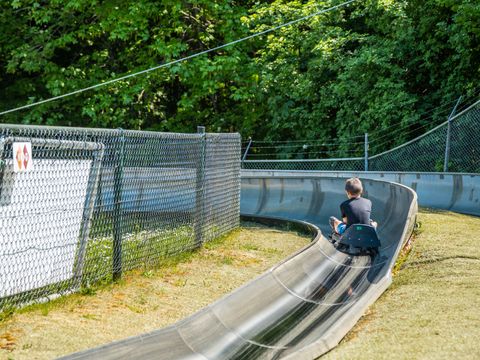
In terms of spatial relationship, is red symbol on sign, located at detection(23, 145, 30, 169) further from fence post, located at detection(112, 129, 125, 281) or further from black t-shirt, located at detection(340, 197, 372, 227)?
black t-shirt, located at detection(340, 197, 372, 227)

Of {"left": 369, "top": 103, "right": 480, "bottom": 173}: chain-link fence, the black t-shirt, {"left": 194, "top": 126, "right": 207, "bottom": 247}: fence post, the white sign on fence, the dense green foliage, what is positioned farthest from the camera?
the dense green foliage

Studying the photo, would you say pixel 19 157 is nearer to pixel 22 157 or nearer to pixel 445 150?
pixel 22 157

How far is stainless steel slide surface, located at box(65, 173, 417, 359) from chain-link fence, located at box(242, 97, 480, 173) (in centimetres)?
676

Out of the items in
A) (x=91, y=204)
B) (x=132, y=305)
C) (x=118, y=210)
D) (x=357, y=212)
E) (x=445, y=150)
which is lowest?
(x=132, y=305)

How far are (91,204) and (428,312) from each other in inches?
140

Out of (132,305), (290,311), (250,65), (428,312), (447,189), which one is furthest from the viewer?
(250,65)

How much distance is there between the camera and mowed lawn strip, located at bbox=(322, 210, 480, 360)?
670 cm

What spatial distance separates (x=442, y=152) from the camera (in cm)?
2295

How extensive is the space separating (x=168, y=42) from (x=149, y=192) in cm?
2230

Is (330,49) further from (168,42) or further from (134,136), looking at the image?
(134,136)

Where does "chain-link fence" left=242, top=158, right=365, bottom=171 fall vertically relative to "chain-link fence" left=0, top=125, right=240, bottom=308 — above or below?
below

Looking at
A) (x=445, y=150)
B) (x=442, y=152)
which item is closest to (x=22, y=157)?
(x=445, y=150)

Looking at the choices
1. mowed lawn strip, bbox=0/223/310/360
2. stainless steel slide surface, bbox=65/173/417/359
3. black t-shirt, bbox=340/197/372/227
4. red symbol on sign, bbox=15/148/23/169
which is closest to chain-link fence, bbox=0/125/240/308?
red symbol on sign, bbox=15/148/23/169

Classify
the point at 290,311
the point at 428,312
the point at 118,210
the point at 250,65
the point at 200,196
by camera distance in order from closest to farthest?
1. the point at 428,312
2. the point at 290,311
3. the point at 118,210
4. the point at 200,196
5. the point at 250,65
